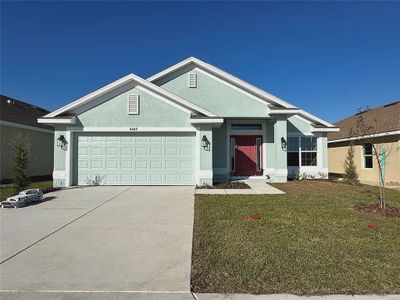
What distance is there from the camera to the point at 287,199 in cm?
1009

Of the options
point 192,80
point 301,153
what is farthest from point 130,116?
point 301,153

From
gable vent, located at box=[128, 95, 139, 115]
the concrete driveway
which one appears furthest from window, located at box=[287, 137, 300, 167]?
the concrete driveway

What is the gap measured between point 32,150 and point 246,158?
14.0 metres

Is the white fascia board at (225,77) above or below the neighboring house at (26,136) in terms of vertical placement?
above

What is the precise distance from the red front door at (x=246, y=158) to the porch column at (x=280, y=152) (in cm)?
110

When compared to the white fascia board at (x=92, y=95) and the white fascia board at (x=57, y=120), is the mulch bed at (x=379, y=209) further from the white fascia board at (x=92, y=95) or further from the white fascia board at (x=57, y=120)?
the white fascia board at (x=57, y=120)

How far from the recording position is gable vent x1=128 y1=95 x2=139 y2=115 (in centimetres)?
1364

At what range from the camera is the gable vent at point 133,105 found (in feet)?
44.8

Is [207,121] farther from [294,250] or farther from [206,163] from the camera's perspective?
[294,250]

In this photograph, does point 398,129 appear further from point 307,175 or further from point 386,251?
point 386,251

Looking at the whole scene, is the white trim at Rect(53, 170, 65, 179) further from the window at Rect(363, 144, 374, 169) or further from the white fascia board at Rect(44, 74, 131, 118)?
the window at Rect(363, 144, 374, 169)

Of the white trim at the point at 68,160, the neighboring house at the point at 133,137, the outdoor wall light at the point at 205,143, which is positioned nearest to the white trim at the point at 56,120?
the neighboring house at the point at 133,137

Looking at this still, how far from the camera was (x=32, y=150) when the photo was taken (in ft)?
63.4

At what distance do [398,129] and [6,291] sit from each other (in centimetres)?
1827
